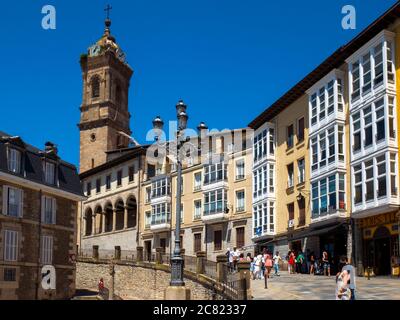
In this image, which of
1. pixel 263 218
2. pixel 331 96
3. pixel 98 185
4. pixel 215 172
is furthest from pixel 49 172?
pixel 98 185

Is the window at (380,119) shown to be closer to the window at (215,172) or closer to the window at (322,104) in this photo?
the window at (322,104)

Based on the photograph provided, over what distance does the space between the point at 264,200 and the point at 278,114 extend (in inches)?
247

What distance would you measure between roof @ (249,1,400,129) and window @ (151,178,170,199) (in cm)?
1384

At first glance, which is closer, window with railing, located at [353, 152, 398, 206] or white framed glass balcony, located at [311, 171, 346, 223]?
window with railing, located at [353, 152, 398, 206]

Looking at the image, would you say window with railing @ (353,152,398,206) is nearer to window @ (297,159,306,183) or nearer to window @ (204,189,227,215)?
window @ (297,159,306,183)

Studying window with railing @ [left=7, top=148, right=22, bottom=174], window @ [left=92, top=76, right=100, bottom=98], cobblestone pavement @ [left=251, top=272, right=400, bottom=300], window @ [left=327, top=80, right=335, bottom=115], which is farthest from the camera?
window @ [left=92, top=76, right=100, bottom=98]

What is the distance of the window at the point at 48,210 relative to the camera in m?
40.2

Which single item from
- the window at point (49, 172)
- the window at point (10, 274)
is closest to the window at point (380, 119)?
the window at point (49, 172)

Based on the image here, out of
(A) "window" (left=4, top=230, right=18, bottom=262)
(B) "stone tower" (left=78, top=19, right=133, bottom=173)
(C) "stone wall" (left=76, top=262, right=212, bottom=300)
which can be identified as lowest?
(C) "stone wall" (left=76, top=262, right=212, bottom=300)

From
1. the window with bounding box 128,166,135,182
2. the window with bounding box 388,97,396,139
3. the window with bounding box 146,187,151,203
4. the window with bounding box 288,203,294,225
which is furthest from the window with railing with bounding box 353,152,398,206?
the window with bounding box 128,166,135,182

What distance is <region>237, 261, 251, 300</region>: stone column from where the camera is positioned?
24.8 meters

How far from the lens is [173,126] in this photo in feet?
170
